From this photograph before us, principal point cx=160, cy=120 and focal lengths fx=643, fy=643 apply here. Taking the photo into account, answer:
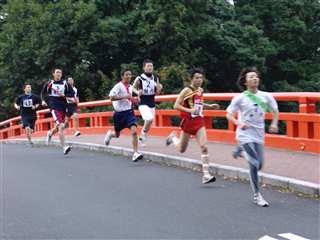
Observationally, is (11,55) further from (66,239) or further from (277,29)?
(66,239)

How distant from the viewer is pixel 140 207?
7523mm

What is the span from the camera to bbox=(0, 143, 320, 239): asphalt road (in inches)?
249

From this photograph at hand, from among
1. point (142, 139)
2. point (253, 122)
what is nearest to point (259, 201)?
point (253, 122)

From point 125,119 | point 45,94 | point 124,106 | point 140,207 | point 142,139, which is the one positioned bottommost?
point 140,207

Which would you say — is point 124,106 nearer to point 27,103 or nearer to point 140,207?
point 140,207

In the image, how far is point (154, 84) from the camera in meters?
12.5

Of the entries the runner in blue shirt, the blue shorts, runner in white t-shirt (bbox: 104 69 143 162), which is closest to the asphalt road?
runner in white t-shirt (bbox: 104 69 143 162)

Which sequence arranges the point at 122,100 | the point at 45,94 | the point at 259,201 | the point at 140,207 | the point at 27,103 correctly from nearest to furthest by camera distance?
the point at 259,201
the point at 140,207
the point at 122,100
the point at 45,94
the point at 27,103

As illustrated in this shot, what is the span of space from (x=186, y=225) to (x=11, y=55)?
76.2ft

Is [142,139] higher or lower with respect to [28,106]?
lower

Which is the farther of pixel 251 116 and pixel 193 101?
pixel 193 101

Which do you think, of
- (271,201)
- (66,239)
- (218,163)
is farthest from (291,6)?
(66,239)

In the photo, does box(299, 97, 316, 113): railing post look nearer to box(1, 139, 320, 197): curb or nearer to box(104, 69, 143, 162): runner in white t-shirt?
box(1, 139, 320, 197): curb

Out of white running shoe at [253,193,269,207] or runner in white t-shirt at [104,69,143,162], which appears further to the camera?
runner in white t-shirt at [104,69,143,162]
